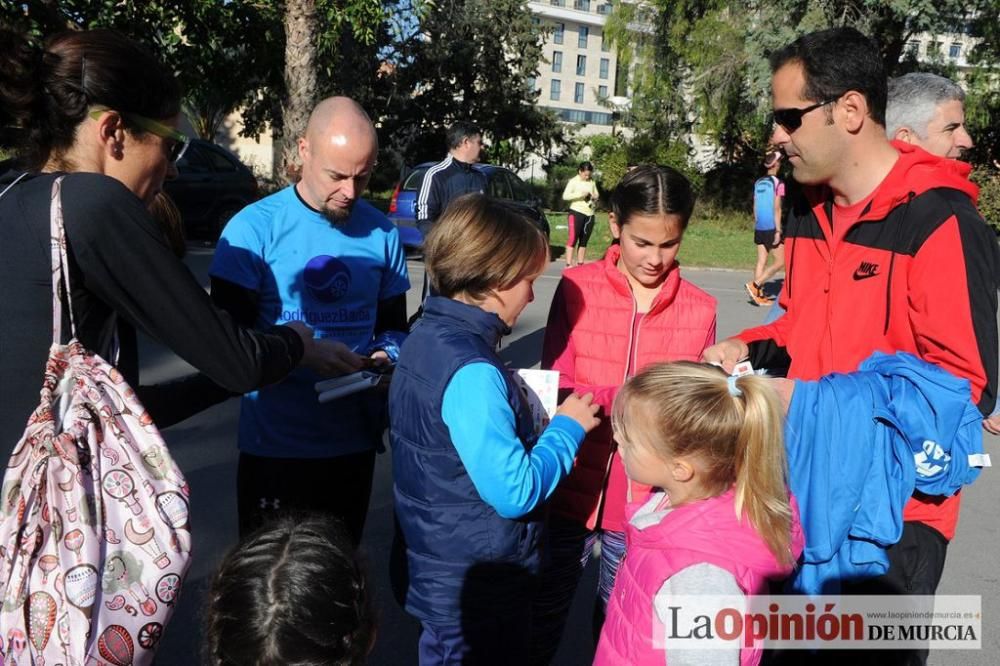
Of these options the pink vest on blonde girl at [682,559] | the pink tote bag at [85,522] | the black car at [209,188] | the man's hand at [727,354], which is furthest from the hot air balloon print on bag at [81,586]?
the black car at [209,188]

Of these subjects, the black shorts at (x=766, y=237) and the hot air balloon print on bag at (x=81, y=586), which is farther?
the black shorts at (x=766, y=237)

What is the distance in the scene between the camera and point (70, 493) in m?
1.49

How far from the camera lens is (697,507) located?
1862 millimetres

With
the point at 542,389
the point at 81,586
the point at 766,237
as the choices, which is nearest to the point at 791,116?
the point at 542,389

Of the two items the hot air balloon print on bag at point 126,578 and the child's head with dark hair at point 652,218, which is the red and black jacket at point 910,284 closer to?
the child's head with dark hair at point 652,218

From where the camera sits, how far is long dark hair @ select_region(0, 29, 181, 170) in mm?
1614

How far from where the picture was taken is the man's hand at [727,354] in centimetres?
247

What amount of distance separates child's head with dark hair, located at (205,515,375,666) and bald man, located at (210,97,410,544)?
1044 mm

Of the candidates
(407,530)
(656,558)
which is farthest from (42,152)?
(656,558)

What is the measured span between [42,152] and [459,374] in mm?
1035

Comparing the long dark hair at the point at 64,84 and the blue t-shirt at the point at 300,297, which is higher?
the long dark hair at the point at 64,84

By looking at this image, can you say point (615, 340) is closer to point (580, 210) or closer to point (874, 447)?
point (874, 447)

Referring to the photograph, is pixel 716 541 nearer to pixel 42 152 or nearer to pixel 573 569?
pixel 573 569

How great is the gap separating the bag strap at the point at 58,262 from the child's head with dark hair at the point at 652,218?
1.70 m
